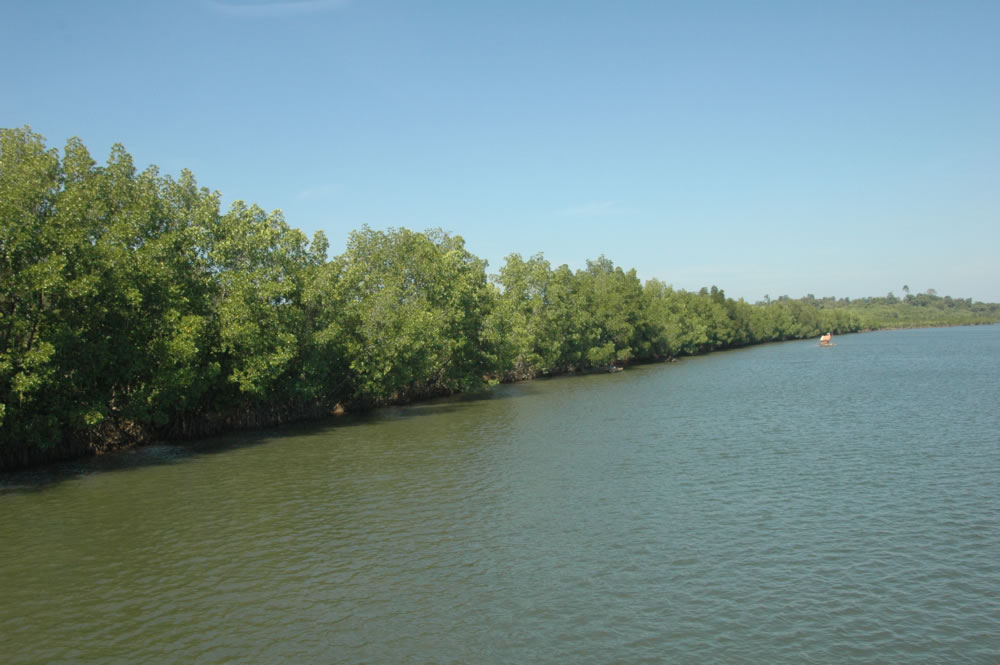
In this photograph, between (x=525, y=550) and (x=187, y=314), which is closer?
(x=525, y=550)

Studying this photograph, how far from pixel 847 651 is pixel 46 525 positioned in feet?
78.6

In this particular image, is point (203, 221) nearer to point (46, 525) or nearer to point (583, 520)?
point (46, 525)

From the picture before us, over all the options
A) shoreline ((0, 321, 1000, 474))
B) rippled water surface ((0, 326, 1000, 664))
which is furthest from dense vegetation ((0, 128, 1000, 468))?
rippled water surface ((0, 326, 1000, 664))

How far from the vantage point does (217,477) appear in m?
28.3

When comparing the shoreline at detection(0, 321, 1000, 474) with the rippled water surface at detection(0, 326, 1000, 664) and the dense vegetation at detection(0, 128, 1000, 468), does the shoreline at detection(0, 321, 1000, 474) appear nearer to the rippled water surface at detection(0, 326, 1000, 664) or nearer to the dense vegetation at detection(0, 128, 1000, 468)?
the dense vegetation at detection(0, 128, 1000, 468)

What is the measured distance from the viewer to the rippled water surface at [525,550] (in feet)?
42.8

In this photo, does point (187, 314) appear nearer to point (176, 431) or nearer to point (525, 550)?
point (176, 431)

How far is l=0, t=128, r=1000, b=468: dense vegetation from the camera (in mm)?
27422

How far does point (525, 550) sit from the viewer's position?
1812 cm

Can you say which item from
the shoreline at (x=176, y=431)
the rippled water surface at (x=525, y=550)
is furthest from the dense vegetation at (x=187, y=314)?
the rippled water surface at (x=525, y=550)

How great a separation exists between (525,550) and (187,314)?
2675 centimetres

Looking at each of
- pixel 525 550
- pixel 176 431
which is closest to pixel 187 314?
pixel 176 431

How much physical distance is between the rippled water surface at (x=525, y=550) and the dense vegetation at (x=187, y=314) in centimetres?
333

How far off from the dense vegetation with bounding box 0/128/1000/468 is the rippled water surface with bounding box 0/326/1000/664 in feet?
10.9
